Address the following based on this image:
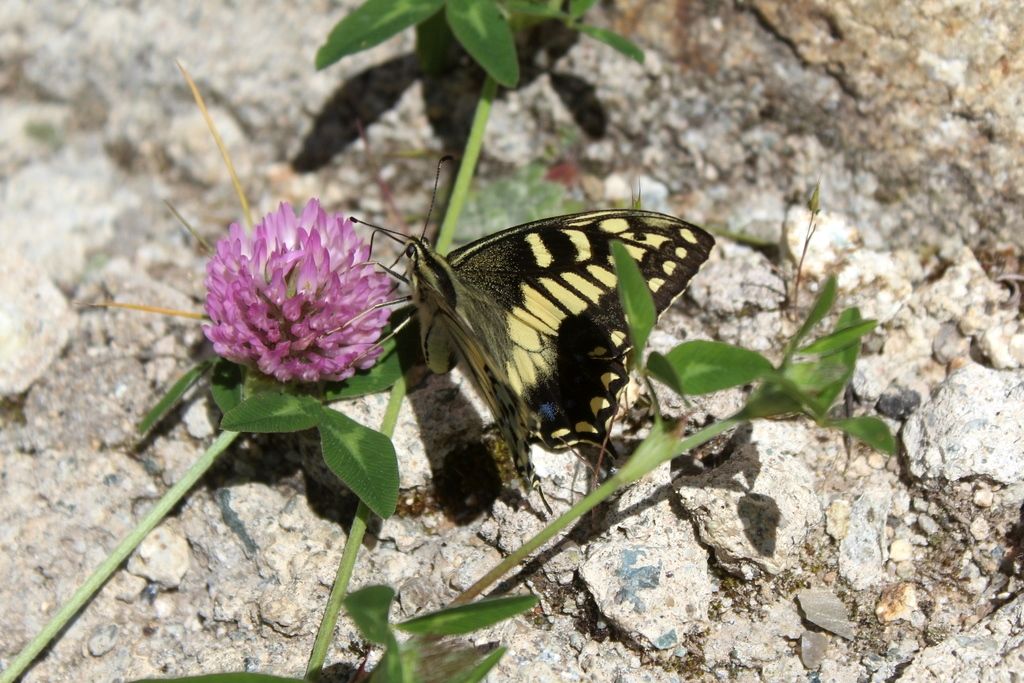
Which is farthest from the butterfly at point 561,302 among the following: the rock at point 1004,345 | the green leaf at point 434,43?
the green leaf at point 434,43

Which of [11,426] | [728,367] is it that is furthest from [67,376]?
[728,367]

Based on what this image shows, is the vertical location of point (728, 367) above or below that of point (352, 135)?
below

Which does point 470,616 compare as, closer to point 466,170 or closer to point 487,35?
point 466,170

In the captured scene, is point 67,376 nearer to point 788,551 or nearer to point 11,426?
point 11,426

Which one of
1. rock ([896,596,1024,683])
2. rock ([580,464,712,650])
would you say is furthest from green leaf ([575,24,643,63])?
rock ([896,596,1024,683])

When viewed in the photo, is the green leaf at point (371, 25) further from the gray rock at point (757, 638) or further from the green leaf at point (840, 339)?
the gray rock at point (757, 638)

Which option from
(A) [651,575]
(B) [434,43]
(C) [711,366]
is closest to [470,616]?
(A) [651,575]

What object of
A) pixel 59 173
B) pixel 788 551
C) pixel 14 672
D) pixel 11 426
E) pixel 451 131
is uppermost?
pixel 59 173

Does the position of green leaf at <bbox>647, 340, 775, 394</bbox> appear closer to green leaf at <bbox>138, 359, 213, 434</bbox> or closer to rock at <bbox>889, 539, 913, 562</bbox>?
rock at <bbox>889, 539, 913, 562</bbox>

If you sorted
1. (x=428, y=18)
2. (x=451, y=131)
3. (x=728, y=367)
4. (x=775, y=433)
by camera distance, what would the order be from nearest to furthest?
1. (x=728, y=367)
2. (x=775, y=433)
3. (x=428, y=18)
4. (x=451, y=131)
